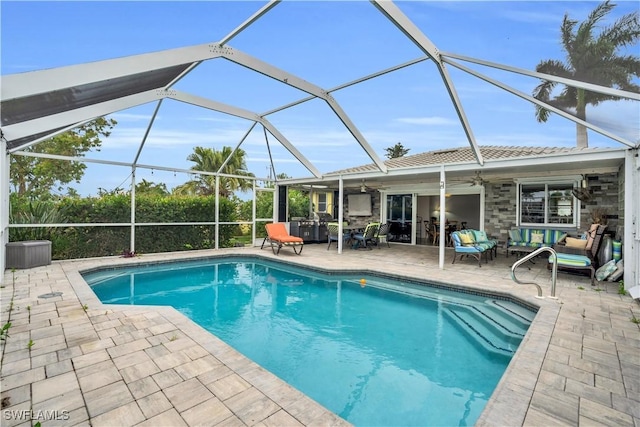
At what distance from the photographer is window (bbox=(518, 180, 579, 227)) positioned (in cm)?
945

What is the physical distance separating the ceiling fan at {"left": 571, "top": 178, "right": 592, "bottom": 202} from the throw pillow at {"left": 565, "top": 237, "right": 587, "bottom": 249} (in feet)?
4.71

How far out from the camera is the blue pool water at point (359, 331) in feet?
10.6

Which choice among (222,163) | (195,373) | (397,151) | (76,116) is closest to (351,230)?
(222,163)

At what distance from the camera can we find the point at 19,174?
12.4m

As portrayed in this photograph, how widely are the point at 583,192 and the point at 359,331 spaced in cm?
763

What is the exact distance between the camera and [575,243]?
7.68 meters

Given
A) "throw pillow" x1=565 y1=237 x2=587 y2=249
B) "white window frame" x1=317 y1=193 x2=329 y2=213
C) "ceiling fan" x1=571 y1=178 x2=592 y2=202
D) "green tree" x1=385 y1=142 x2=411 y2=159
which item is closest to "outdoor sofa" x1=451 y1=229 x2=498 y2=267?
"throw pillow" x1=565 y1=237 x2=587 y2=249

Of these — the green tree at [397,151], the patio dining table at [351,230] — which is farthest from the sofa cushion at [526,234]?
the green tree at [397,151]

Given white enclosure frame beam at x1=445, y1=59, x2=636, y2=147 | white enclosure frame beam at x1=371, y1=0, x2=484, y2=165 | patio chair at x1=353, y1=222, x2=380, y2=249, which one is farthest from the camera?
patio chair at x1=353, y1=222, x2=380, y2=249

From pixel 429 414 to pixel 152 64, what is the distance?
5893 mm

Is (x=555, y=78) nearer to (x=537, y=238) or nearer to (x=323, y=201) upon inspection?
(x=537, y=238)

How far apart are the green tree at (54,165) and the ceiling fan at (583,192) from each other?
16.9 meters

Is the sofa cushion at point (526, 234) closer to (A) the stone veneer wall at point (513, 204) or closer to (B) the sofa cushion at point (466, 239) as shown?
(A) the stone veneer wall at point (513, 204)

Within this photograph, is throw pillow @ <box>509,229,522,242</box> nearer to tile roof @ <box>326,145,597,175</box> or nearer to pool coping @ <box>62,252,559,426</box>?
tile roof @ <box>326,145,597,175</box>
